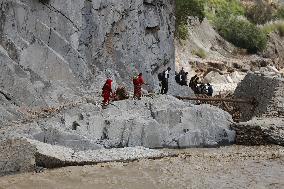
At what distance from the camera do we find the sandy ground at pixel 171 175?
60.6ft

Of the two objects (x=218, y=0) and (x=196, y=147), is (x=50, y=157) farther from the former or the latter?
(x=218, y=0)

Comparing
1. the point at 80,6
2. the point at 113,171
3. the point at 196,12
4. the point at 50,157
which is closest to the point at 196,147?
the point at 113,171

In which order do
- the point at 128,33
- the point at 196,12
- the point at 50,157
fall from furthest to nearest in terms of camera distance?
the point at 196,12 → the point at 128,33 → the point at 50,157

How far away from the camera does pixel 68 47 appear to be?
29156mm

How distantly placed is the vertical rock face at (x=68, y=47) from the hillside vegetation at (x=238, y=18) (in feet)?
56.7

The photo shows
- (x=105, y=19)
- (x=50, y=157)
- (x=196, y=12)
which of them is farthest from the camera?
(x=196, y=12)

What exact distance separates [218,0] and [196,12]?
76.3 ft

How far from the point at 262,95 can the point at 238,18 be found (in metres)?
47.7

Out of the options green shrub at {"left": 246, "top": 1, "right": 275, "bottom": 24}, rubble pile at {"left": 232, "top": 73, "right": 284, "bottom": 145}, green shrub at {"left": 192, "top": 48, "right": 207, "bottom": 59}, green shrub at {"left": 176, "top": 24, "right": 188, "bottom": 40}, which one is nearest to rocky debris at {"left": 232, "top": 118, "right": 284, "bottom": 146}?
rubble pile at {"left": 232, "top": 73, "right": 284, "bottom": 145}

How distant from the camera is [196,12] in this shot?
184 ft

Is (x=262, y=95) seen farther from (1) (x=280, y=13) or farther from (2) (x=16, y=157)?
(1) (x=280, y=13)

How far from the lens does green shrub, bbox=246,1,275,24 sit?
81938 millimetres

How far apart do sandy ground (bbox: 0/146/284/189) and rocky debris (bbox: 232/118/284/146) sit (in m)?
2.80

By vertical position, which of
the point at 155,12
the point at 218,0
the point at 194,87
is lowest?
the point at 194,87
